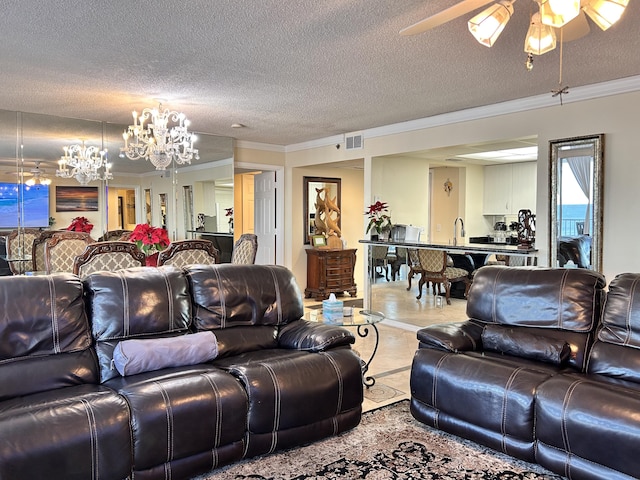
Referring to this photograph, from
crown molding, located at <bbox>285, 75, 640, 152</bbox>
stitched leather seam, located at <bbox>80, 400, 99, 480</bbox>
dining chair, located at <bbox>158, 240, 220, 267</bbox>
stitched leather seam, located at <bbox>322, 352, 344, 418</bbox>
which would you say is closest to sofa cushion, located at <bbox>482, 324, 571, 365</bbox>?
stitched leather seam, located at <bbox>322, 352, 344, 418</bbox>

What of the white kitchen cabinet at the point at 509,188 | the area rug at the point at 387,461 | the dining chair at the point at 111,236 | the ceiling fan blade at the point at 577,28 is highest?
the ceiling fan blade at the point at 577,28

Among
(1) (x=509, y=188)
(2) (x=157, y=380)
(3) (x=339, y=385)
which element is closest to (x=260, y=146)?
(1) (x=509, y=188)

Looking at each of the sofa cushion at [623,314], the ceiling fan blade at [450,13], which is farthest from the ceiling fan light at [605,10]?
the sofa cushion at [623,314]

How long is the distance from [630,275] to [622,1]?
154cm

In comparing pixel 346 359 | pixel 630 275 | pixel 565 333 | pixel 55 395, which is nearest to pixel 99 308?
pixel 55 395

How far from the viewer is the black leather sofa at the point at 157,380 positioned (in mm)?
1979

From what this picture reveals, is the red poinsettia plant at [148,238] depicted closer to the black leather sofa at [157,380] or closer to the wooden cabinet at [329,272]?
the black leather sofa at [157,380]

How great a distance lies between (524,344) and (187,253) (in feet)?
9.64

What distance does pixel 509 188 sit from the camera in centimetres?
861

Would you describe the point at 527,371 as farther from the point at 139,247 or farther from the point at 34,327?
the point at 139,247

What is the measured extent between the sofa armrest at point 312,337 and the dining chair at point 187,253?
155 centimetres

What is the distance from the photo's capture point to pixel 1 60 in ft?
11.3

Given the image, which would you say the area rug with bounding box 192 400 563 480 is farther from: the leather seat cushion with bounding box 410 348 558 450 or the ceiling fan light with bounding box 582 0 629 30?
the ceiling fan light with bounding box 582 0 629 30

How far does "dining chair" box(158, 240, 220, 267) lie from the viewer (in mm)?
4242
